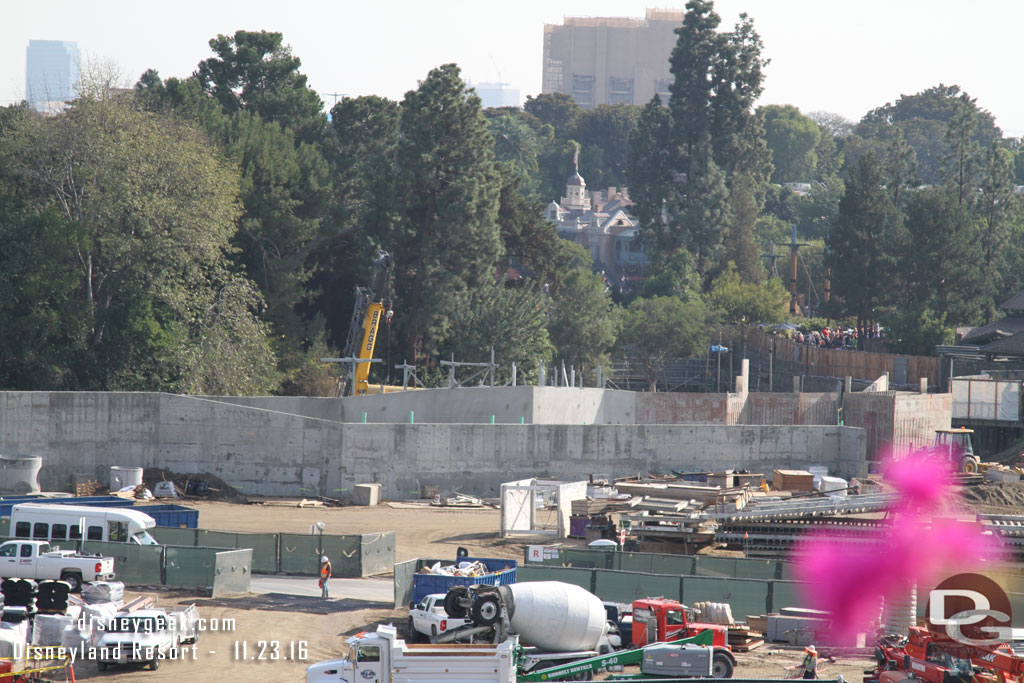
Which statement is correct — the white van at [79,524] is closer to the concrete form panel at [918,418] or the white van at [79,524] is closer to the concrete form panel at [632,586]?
the concrete form panel at [632,586]

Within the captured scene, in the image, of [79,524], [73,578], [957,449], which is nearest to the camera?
[73,578]

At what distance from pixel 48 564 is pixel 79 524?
9.11ft

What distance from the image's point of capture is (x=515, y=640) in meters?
22.0

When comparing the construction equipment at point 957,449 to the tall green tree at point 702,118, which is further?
the tall green tree at point 702,118

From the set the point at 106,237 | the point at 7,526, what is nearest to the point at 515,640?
the point at 7,526

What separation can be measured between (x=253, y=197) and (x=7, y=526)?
116 feet

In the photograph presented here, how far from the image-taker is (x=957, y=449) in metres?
45.6

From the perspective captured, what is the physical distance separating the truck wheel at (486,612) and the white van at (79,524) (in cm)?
1076

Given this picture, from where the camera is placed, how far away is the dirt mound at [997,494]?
39906mm

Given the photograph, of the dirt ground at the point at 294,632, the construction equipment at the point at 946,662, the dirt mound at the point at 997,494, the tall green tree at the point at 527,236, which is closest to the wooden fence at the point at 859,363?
the tall green tree at the point at 527,236

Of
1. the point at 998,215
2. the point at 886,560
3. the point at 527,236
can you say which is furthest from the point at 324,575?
the point at 998,215

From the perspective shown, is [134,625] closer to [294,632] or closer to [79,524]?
[294,632]

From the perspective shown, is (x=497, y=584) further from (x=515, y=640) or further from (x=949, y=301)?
(x=949, y=301)

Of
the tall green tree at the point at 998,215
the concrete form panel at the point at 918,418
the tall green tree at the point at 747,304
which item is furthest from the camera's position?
the tall green tree at the point at 747,304
